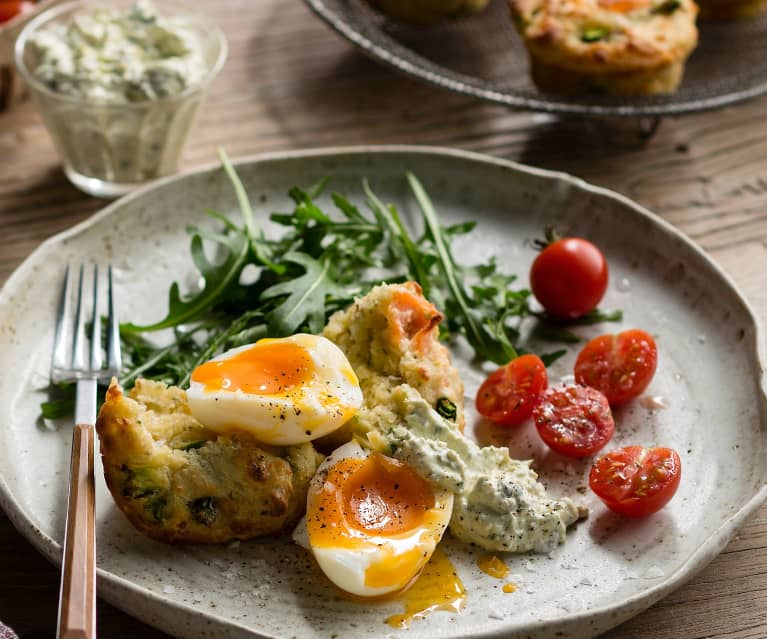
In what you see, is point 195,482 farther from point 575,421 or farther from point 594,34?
point 594,34

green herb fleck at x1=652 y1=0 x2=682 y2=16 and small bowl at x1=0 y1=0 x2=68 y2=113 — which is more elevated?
small bowl at x1=0 y1=0 x2=68 y2=113

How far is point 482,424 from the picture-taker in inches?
146

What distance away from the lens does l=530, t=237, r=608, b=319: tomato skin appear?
4.08 m

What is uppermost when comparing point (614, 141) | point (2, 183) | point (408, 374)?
point (408, 374)

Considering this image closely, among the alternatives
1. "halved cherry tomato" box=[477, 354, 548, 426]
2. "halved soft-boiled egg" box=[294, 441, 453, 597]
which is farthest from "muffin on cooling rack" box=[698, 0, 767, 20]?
"halved soft-boiled egg" box=[294, 441, 453, 597]

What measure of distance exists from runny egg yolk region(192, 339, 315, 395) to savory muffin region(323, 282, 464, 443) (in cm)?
25

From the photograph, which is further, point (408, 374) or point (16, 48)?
point (16, 48)

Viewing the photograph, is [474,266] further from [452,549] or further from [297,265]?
[452,549]

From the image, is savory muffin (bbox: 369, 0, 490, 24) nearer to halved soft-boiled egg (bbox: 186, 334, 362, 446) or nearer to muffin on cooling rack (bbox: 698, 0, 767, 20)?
muffin on cooling rack (bbox: 698, 0, 767, 20)

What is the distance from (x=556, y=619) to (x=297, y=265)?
1.94 metres

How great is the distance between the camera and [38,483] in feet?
10.9

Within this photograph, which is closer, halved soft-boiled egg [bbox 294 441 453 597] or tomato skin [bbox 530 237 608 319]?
halved soft-boiled egg [bbox 294 441 453 597]

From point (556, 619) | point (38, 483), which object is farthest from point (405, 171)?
point (556, 619)

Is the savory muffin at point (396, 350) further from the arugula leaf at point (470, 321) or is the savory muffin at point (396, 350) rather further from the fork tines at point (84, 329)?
the fork tines at point (84, 329)
